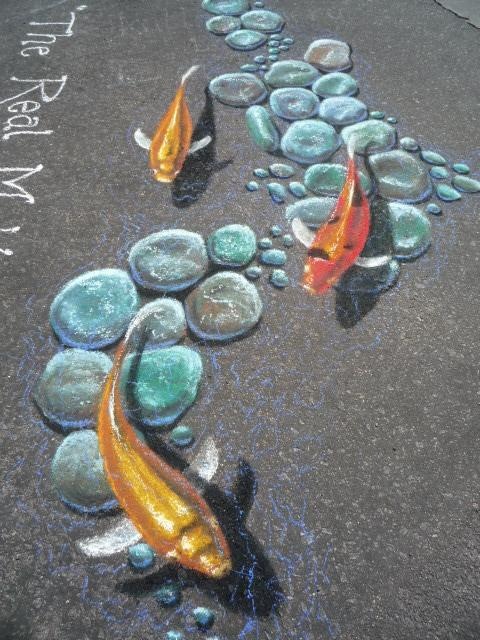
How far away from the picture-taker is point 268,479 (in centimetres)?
180

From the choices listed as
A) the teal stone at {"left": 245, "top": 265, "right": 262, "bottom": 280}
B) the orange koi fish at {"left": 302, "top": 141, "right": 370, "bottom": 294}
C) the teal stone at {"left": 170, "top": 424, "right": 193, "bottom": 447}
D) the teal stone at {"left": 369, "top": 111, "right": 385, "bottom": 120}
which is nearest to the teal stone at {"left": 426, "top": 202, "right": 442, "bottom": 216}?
the orange koi fish at {"left": 302, "top": 141, "right": 370, "bottom": 294}

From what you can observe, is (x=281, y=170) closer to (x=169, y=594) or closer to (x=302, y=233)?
(x=302, y=233)

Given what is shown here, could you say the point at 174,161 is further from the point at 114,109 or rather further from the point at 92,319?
the point at 92,319

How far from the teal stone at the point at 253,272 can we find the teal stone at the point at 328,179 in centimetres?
63

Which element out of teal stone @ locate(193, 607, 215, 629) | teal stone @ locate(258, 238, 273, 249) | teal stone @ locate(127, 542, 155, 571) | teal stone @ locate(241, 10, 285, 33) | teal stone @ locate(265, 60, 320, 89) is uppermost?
teal stone @ locate(241, 10, 285, 33)

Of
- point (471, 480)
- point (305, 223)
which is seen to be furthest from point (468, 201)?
point (471, 480)

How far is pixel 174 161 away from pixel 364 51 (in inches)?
75.3

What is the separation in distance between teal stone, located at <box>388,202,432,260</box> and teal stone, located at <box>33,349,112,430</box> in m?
1.46

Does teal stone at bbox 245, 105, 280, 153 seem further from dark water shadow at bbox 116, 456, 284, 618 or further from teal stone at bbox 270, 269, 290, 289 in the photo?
dark water shadow at bbox 116, 456, 284, 618

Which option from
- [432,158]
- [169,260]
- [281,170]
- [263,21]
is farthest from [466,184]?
[263,21]

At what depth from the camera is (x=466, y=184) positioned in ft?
9.39

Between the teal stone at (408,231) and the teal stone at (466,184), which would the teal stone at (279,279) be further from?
the teal stone at (466,184)

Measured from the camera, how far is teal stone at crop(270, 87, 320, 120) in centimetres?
322

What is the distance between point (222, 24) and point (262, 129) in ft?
4.91
